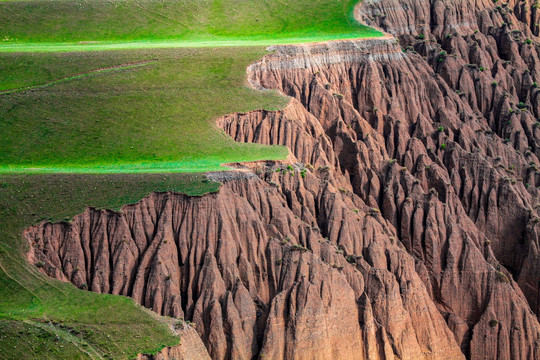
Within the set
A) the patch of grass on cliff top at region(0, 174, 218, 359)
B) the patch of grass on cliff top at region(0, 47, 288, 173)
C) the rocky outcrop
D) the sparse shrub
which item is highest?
the patch of grass on cliff top at region(0, 47, 288, 173)

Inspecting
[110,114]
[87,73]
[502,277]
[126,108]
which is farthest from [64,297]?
[502,277]

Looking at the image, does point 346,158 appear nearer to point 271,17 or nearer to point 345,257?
point 345,257

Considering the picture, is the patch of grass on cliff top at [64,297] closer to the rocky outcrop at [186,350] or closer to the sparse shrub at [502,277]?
the rocky outcrop at [186,350]

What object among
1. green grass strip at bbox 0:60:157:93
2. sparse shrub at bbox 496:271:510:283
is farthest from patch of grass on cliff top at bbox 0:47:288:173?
sparse shrub at bbox 496:271:510:283

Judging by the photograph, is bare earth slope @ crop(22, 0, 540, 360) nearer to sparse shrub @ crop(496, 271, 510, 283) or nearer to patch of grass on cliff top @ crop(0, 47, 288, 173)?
sparse shrub @ crop(496, 271, 510, 283)

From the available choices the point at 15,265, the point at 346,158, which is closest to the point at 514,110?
Result: the point at 346,158

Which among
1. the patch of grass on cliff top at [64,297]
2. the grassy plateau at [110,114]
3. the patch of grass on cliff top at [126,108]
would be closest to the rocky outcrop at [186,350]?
the patch of grass on cliff top at [64,297]

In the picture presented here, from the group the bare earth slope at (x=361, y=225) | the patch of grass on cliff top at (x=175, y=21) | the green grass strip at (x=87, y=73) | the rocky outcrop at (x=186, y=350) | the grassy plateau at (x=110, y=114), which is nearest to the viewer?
the rocky outcrop at (x=186, y=350)

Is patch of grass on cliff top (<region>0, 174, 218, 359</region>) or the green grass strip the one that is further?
the green grass strip
